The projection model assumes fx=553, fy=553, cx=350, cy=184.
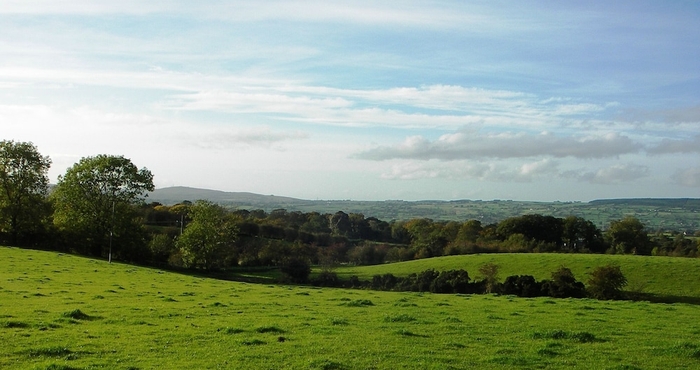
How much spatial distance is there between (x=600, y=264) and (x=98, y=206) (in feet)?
188

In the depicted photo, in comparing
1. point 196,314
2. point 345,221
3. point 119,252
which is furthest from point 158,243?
point 345,221

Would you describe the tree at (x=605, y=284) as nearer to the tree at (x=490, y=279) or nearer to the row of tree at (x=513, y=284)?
the row of tree at (x=513, y=284)

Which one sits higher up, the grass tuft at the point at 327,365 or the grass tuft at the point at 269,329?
the grass tuft at the point at 327,365

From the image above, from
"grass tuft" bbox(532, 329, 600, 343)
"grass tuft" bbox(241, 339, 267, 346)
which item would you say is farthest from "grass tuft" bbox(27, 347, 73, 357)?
"grass tuft" bbox(532, 329, 600, 343)

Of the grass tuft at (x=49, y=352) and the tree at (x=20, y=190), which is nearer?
the grass tuft at (x=49, y=352)

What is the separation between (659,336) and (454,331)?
670 cm

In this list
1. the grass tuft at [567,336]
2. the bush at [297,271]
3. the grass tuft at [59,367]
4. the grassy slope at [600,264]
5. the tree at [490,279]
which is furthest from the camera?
the bush at [297,271]

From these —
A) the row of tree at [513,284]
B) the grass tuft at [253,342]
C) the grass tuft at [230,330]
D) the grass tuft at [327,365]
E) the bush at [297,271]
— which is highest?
the grass tuft at [327,365]

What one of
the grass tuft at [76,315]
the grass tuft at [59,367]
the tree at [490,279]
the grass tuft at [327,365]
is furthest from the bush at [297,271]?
the grass tuft at [59,367]

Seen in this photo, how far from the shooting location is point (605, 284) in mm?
45312

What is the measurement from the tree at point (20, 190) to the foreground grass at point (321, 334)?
1608 inches

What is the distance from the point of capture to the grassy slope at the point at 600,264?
54.1 metres

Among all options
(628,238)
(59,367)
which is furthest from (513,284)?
(628,238)

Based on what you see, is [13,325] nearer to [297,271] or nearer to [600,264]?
[297,271]
